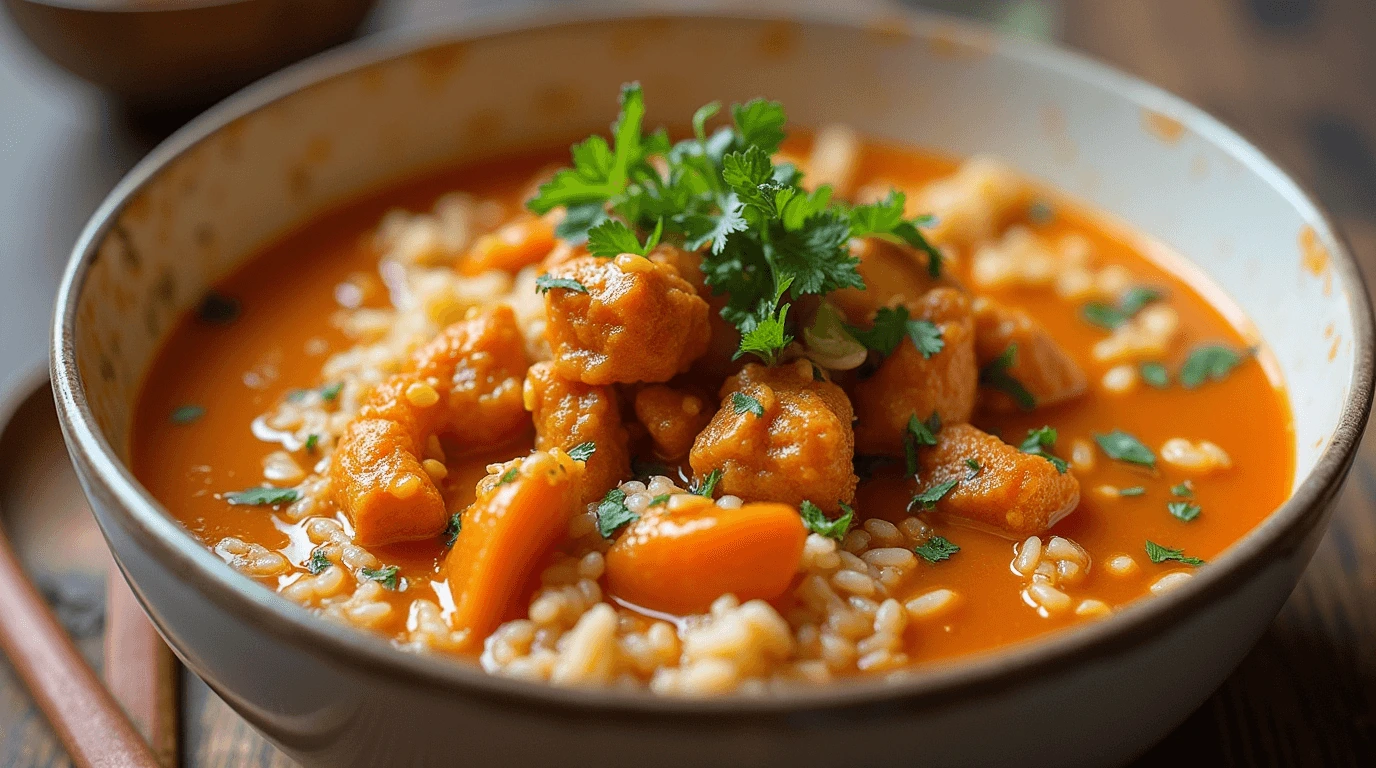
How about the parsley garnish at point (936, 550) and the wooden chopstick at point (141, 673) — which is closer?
the parsley garnish at point (936, 550)

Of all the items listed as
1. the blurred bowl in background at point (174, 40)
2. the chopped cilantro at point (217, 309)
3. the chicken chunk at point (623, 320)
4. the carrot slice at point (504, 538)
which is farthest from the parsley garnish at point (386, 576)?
the blurred bowl in background at point (174, 40)

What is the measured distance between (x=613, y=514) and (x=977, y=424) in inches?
45.5

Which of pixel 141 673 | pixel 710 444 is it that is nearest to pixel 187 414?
pixel 141 673

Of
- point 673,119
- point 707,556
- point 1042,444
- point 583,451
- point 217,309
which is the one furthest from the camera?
point 673,119

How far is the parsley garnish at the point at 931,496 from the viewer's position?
3039 millimetres

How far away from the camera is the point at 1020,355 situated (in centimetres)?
347

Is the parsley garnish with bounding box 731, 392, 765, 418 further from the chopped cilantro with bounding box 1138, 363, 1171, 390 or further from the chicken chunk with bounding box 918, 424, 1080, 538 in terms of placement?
the chopped cilantro with bounding box 1138, 363, 1171, 390

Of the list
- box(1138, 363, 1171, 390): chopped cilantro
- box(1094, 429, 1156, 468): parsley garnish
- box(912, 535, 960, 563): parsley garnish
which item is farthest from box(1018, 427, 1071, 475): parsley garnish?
box(1138, 363, 1171, 390): chopped cilantro

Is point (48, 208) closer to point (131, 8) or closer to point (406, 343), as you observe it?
point (131, 8)

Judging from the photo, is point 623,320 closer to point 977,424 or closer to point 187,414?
point 977,424

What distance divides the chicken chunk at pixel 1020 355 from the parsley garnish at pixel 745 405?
0.90 metres

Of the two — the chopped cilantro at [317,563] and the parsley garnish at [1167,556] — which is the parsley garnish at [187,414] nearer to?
the chopped cilantro at [317,563]

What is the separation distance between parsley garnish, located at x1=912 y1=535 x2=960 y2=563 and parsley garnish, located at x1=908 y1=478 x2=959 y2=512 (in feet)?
0.32

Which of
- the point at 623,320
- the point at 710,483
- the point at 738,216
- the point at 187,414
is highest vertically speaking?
the point at 738,216
